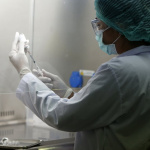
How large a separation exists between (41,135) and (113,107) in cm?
67

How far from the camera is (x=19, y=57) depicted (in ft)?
4.24

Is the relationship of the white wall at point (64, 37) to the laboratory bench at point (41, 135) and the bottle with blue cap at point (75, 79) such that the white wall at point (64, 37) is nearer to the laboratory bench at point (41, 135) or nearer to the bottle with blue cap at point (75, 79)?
the bottle with blue cap at point (75, 79)

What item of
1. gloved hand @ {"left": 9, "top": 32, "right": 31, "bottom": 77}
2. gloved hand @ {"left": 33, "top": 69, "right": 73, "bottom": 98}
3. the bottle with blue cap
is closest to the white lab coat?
gloved hand @ {"left": 9, "top": 32, "right": 31, "bottom": 77}

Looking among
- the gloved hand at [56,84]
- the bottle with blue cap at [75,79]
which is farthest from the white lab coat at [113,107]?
the bottle with blue cap at [75,79]

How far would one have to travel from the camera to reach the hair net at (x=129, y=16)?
1026 mm

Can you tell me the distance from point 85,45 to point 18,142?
2.63ft

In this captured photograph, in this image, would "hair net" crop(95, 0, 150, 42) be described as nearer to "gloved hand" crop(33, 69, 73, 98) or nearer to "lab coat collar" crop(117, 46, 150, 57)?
"lab coat collar" crop(117, 46, 150, 57)

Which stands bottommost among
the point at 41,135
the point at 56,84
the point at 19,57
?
the point at 41,135

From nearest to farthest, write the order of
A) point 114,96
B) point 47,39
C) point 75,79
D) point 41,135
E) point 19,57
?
point 114,96, point 19,57, point 41,135, point 47,39, point 75,79

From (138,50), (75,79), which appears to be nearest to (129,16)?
(138,50)

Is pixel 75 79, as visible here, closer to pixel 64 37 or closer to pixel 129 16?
pixel 64 37

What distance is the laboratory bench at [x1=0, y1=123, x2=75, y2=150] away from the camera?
4.27ft

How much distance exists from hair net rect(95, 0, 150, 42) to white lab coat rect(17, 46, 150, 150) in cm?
7

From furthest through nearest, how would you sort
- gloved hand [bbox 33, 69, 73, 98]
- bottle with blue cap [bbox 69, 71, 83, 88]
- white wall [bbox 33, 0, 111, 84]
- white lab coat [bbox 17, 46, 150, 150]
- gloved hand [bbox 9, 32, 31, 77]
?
bottle with blue cap [bbox 69, 71, 83, 88]
white wall [bbox 33, 0, 111, 84]
gloved hand [bbox 33, 69, 73, 98]
gloved hand [bbox 9, 32, 31, 77]
white lab coat [bbox 17, 46, 150, 150]
